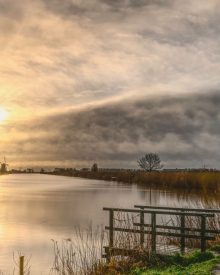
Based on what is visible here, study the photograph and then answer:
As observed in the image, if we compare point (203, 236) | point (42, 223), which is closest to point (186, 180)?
point (42, 223)

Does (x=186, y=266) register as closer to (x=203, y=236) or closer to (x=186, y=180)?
(x=203, y=236)

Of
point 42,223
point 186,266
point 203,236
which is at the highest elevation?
point 203,236

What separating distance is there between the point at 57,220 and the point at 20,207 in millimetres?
13938

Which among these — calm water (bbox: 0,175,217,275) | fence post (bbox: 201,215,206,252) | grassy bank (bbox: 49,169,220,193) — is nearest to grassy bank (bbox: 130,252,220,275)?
fence post (bbox: 201,215,206,252)

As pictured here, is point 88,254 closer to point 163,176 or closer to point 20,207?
point 20,207

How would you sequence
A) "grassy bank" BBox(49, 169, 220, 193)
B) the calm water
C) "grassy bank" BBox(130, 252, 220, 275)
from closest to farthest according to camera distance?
"grassy bank" BBox(130, 252, 220, 275) → the calm water → "grassy bank" BBox(49, 169, 220, 193)

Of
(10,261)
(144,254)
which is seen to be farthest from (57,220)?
(144,254)

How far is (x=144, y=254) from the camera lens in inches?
628

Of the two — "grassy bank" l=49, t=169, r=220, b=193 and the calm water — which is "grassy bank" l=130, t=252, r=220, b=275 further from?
"grassy bank" l=49, t=169, r=220, b=193

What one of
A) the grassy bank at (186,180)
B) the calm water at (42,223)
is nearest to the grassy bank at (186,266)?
the calm water at (42,223)

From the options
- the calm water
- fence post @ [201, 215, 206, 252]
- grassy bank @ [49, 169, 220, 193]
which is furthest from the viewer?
grassy bank @ [49, 169, 220, 193]

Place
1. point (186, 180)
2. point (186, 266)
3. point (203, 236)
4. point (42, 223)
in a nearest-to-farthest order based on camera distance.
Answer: point (186, 266) < point (203, 236) < point (42, 223) < point (186, 180)

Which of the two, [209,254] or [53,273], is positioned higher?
[209,254]

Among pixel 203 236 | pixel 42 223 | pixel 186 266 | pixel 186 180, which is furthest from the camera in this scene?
pixel 186 180
